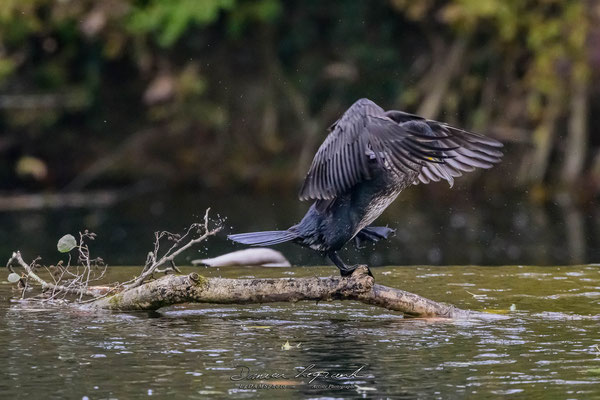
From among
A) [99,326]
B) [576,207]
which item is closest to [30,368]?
[99,326]

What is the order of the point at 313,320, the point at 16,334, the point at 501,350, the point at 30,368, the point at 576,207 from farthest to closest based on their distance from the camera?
the point at 576,207 → the point at 313,320 → the point at 16,334 → the point at 501,350 → the point at 30,368

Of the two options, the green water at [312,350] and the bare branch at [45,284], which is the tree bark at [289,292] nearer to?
the green water at [312,350]

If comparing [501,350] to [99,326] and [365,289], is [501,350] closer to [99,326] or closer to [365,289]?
[365,289]

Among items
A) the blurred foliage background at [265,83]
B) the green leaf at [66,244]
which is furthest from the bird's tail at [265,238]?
the blurred foliage background at [265,83]

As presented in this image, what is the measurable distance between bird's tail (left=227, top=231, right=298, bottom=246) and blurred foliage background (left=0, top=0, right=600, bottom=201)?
1039 cm

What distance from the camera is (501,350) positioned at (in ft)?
15.7

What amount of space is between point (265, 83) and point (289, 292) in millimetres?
13090

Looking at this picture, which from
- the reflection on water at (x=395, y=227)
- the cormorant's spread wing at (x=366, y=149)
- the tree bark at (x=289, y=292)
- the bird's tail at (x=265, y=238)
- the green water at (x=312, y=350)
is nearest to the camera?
the green water at (x=312, y=350)

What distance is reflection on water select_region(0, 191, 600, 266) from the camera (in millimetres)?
10203

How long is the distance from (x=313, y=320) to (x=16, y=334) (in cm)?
151

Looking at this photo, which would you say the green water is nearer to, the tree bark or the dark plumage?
the tree bark

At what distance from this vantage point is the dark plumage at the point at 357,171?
5379 millimetres

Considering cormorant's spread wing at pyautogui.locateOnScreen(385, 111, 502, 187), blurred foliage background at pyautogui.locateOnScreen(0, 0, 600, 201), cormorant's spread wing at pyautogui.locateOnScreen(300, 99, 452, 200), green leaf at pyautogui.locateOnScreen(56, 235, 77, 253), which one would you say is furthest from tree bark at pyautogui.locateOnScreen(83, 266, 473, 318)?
blurred foliage background at pyautogui.locateOnScreen(0, 0, 600, 201)

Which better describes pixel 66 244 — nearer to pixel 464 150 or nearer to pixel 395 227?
pixel 464 150
